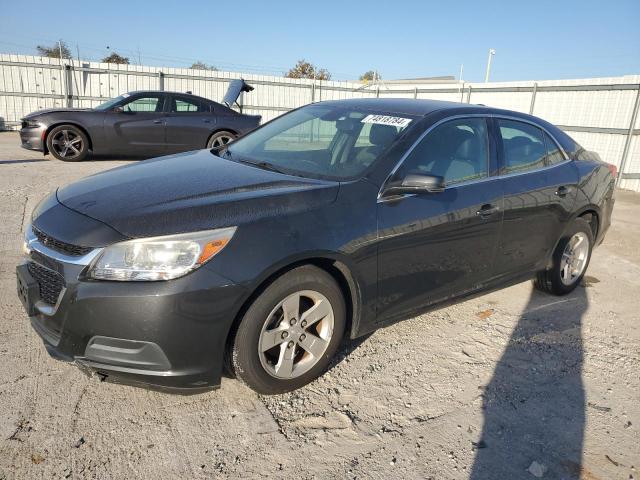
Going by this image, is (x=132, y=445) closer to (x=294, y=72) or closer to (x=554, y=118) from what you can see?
(x=554, y=118)

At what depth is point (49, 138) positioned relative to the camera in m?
9.55

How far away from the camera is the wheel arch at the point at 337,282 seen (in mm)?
2480

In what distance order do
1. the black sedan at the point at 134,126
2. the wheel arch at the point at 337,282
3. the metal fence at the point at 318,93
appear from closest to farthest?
the wheel arch at the point at 337,282 < the black sedan at the point at 134,126 < the metal fence at the point at 318,93

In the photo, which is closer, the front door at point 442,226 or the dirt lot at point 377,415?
the dirt lot at point 377,415

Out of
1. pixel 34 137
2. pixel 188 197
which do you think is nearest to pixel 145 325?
pixel 188 197

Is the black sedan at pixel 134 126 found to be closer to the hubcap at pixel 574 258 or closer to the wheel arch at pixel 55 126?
the wheel arch at pixel 55 126

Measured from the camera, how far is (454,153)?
11.3 ft

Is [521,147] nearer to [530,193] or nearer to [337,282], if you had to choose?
[530,193]

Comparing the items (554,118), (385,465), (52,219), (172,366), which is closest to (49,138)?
(52,219)

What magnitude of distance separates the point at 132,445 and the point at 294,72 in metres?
46.0

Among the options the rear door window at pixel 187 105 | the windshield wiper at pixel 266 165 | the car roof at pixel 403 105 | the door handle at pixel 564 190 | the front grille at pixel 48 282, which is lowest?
the front grille at pixel 48 282

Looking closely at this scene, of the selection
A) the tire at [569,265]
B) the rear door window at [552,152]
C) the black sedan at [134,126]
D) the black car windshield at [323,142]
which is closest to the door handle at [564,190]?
the rear door window at [552,152]

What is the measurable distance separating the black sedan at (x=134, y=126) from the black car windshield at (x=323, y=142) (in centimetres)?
557

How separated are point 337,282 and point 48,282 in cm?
150
